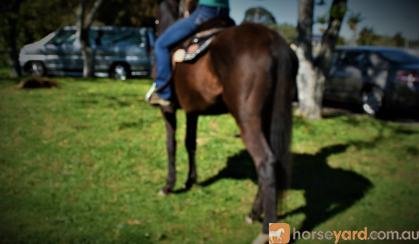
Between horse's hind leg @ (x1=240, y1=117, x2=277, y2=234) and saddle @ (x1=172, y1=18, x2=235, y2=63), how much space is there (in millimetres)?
1085

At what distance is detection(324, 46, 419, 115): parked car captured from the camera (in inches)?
424

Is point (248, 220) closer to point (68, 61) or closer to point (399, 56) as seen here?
point (399, 56)

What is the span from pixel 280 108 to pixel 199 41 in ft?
4.26

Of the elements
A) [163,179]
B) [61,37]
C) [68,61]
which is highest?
[61,37]

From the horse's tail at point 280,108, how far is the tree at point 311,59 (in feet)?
20.0

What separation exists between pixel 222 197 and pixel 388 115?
805cm

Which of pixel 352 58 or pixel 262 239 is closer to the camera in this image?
pixel 262 239

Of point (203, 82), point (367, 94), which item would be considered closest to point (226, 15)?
point (203, 82)

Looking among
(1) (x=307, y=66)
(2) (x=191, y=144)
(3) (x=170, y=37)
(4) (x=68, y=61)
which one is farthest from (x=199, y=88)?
(4) (x=68, y=61)

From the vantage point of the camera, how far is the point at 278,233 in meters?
3.86

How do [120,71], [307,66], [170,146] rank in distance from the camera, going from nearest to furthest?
[170,146] → [307,66] → [120,71]

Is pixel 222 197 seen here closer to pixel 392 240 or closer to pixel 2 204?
pixel 392 240

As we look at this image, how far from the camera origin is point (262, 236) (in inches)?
157

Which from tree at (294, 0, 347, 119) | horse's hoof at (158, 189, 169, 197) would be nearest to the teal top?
horse's hoof at (158, 189, 169, 197)
